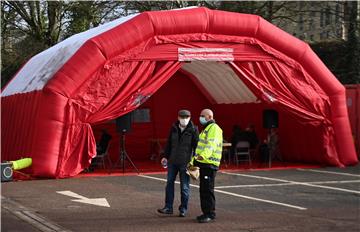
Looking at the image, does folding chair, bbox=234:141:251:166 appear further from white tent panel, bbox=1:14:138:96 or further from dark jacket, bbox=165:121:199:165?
dark jacket, bbox=165:121:199:165

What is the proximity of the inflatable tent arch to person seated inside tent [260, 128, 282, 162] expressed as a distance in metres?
1.77

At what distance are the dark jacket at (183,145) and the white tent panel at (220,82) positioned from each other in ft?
31.8

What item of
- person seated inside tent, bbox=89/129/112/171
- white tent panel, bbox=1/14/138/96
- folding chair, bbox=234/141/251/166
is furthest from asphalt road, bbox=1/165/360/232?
white tent panel, bbox=1/14/138/96

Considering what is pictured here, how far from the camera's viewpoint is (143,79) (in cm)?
1628

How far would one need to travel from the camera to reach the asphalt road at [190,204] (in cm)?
898

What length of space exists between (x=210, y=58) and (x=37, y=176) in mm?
5504

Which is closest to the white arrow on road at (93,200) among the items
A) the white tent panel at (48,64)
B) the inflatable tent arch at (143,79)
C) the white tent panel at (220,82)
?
the inflatable tent arch at (143,79)

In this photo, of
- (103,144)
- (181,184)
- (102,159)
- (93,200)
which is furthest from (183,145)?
(102,159)

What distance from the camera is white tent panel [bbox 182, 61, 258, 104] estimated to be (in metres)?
19.9

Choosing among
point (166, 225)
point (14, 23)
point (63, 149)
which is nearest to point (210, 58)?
point (63, 149)

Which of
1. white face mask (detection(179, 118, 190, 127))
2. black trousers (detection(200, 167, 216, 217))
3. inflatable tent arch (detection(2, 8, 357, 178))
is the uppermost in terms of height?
inflatable tent arch (detection(2, 8, 357, 178))

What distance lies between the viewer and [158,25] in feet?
52.8

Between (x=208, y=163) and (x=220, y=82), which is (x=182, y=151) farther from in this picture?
(x=220, y=82)

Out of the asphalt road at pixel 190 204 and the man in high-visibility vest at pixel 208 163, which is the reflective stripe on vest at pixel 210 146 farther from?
the asphalt road at pixel 190 204
